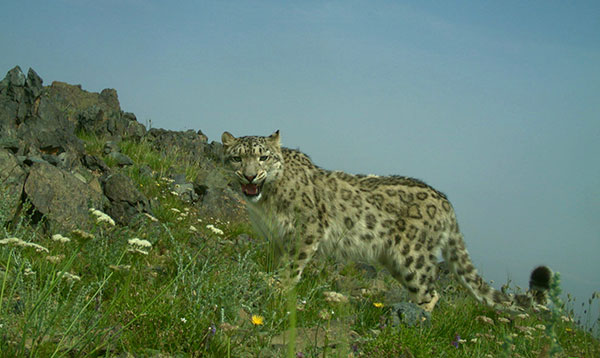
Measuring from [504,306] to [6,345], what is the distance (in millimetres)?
6588

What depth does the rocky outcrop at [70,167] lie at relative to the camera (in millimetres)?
9008

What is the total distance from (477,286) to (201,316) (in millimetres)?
5175

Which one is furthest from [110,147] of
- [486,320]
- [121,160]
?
[486,320]

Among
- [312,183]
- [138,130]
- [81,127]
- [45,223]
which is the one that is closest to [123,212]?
[45,223]

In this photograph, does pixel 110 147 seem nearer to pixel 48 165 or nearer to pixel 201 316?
pixel 48 165

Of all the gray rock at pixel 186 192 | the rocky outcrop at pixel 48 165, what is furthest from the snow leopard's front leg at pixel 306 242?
the gray rock at pixel 186 192

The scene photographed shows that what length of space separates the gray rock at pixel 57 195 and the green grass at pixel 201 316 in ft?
1.58

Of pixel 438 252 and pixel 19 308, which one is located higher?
pixel 438 252

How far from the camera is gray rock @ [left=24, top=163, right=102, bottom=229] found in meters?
8.85

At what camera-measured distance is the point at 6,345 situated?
339cm

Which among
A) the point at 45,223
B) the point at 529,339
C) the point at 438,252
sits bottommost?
the point at 45,223

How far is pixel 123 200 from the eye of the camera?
10953mm

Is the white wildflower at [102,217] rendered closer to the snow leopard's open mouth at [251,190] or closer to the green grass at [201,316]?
the green grass at [201,316]

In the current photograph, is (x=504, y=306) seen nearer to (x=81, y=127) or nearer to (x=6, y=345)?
(x=6, y=345)
